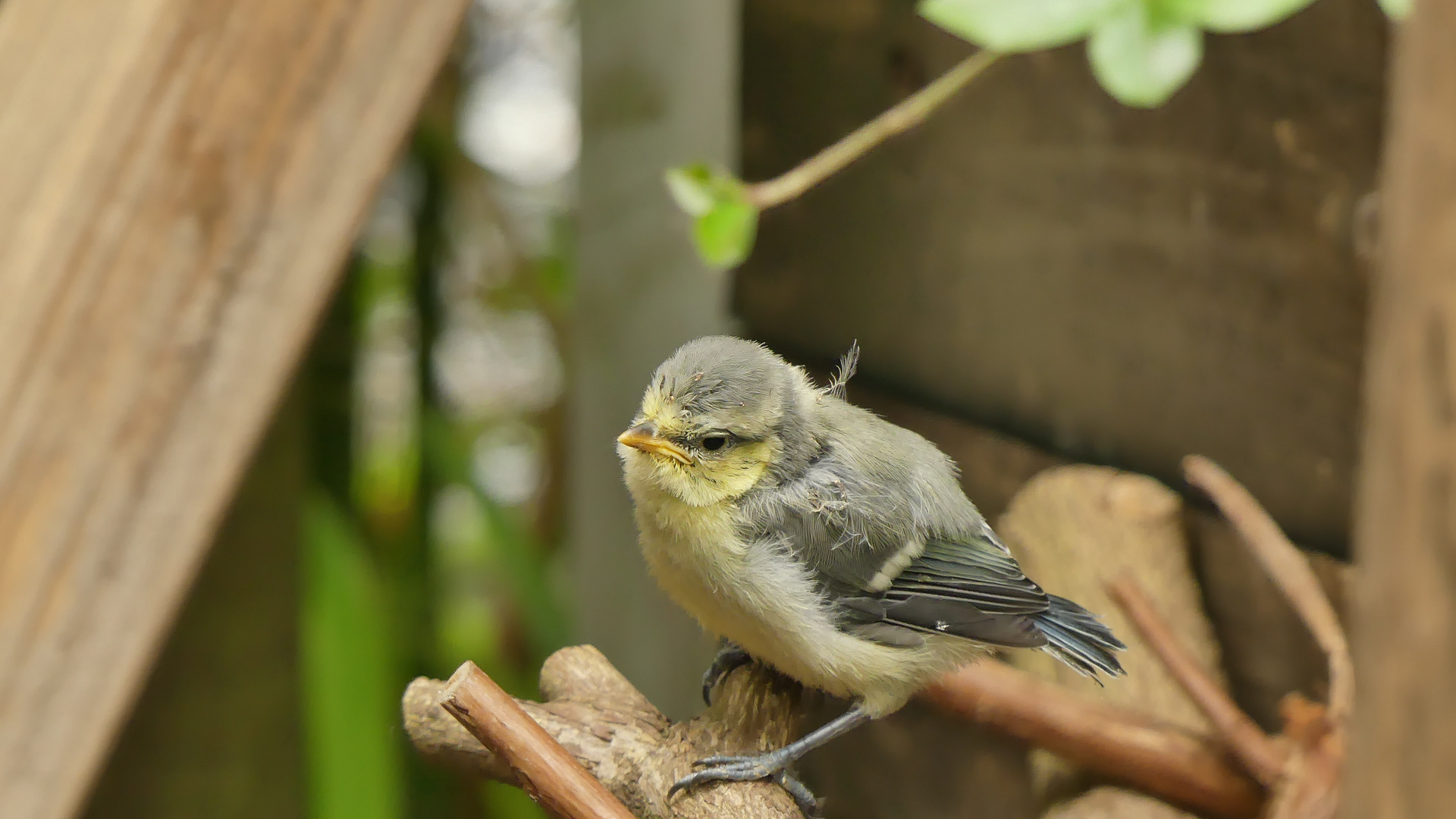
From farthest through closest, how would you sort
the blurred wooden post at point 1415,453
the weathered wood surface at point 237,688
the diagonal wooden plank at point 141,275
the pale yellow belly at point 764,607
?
the weathered wood surface at point 237,688, the diagonal wooden plank at point 141,275, the pale yellow belly at point 764,607, the blurred wooden post at point 1415,453

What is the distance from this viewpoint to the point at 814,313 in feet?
2.09

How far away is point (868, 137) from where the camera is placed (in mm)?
615

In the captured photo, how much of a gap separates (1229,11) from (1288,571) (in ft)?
0.98

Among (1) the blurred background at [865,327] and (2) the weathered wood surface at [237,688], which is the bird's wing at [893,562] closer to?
(1) the blurred background at [865,327]

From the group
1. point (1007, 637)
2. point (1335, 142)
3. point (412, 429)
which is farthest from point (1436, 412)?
point (412, 429)

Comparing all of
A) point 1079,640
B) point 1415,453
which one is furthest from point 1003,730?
point 1415,453

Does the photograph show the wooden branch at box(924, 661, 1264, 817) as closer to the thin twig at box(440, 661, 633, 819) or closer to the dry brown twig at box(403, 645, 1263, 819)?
the dry brown twig at box(403, 645, 1263, 819)

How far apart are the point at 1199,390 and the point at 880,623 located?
35 cm

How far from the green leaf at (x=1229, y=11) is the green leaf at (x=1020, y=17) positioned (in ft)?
0.07

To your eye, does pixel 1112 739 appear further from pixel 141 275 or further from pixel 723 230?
pixel 141 275

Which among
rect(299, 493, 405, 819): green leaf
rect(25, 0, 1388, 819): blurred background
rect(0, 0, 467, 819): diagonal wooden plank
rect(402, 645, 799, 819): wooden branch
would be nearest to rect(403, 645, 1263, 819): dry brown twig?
rect(402, 645, 799, 819): wooden branch

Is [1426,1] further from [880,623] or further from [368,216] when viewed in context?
[368,216]

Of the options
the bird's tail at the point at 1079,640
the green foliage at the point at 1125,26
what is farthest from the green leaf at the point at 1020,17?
the bird's tail at the point at 1079,640

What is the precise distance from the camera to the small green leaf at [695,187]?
0.51 metres
